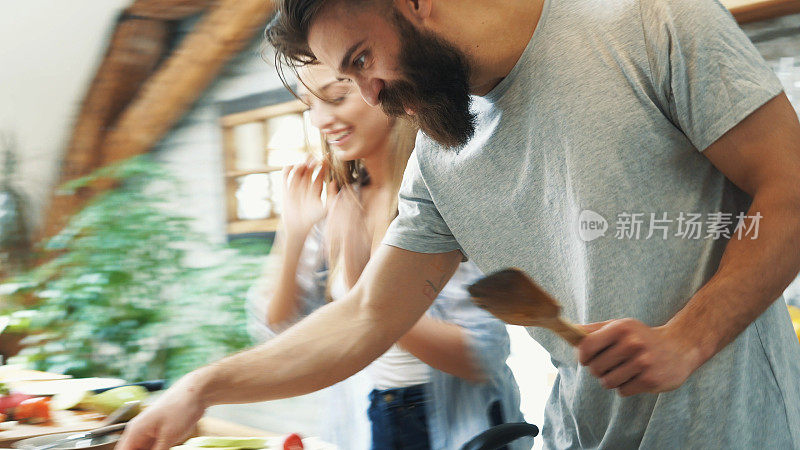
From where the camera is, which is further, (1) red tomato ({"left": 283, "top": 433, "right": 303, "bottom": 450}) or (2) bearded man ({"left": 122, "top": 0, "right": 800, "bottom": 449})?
(1) red tomato ({"left": 283, "top": 433, "right": 303, "bottom": 450})

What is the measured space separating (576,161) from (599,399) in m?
0.36

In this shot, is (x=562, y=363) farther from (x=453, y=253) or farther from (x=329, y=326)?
(x=329, y=326)

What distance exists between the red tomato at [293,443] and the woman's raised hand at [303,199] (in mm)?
683

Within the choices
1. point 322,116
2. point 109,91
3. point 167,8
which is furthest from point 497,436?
point 109,91

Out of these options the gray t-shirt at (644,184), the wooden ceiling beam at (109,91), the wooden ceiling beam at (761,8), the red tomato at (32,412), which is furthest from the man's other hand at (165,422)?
the wooden ceiling beam at (109,91)

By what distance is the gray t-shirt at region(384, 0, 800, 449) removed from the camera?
97cm

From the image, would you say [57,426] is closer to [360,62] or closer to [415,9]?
[360,62]

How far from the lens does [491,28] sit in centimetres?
110

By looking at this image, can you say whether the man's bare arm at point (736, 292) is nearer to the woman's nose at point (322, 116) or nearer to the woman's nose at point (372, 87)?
the woman's nose at point (372, 87)

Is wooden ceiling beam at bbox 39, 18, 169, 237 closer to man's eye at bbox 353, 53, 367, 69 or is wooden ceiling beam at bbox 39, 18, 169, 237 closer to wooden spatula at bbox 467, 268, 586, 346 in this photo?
man's eye at bbox 353, 53, 367, 69

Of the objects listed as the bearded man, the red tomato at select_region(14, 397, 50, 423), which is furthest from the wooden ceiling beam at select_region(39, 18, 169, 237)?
the bearded man

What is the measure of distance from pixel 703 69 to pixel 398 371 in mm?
1119

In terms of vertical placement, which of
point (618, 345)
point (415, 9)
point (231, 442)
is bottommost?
point (231, 442)

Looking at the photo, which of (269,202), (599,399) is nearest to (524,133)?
(599,399)
